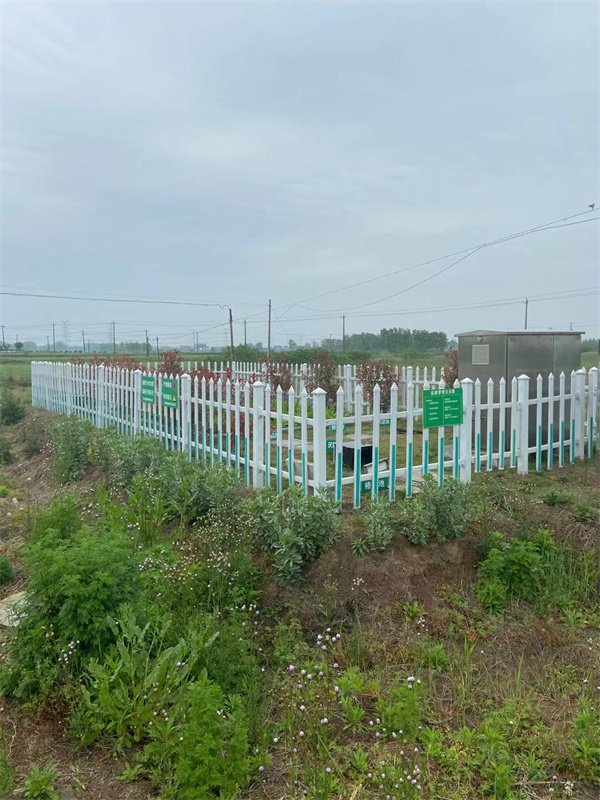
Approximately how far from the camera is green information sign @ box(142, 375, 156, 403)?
8711mm

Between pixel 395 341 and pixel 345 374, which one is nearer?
pixel 345 374

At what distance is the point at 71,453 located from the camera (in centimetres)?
824

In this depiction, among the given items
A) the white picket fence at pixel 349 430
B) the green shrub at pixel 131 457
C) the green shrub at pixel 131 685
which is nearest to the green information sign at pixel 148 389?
the white picket fence at pixel 349 430

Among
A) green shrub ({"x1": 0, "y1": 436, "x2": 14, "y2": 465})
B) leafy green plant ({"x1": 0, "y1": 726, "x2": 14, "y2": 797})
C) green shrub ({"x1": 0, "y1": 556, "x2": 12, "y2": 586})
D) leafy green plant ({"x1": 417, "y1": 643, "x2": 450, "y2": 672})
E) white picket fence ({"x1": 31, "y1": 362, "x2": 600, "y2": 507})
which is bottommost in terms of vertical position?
leafy green plant ({"x1": 417, "y1": 643, "x2": 450, "y2": 672})

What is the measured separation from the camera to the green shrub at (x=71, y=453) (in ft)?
26.2

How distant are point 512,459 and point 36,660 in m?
5.92

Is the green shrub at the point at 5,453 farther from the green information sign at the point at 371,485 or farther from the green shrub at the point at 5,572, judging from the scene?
the green information sign at the point at 371,485

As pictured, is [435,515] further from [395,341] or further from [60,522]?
[395,341]

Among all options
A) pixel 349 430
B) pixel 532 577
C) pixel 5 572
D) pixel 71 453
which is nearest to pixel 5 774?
pixel 5 572

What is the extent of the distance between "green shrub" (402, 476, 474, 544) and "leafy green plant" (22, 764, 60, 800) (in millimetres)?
3141

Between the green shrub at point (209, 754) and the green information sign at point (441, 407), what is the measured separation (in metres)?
3.81

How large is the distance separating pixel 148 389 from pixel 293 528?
4880 millimetres

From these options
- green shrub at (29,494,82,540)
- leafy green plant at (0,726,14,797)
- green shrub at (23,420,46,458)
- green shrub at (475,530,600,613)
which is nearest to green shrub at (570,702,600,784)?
green shrub at (475,530,600,613)

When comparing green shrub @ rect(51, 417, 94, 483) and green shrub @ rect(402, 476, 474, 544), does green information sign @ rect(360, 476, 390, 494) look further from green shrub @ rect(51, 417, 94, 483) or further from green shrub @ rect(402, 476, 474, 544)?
green shrub @ rect(51, 417, 94, 483)
